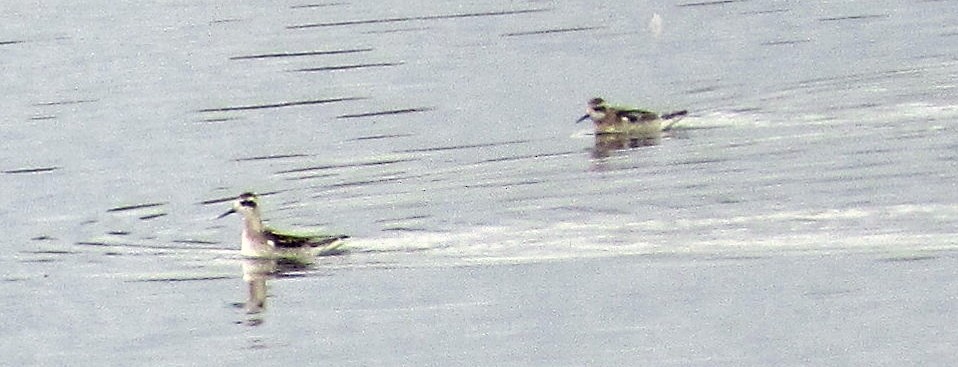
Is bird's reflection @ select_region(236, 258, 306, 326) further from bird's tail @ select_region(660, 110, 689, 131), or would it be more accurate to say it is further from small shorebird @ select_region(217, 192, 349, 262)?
bird's tail @ select_region(660, 110, 689, 131)

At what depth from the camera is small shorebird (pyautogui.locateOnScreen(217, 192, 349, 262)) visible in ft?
79.6

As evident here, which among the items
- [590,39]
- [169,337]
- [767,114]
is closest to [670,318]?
[169,337]

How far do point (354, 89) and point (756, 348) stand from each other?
12833 mm

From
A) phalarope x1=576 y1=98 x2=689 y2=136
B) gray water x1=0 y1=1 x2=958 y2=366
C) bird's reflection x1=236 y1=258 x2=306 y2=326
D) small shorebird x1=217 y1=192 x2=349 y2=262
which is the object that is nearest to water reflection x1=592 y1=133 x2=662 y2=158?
phalarope x1=576 y1=98 x2=689 y2=136

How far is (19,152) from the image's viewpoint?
98.0 feet

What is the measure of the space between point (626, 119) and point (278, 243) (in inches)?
254

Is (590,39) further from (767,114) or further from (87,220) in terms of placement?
(87,220)

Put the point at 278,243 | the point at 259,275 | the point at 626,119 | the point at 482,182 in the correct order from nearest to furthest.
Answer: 1. the point at 259,275
2. the point at 278,243
3. the point at 482,182
4. the point at 626,119

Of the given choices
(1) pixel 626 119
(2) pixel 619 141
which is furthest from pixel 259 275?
(1) pixel 626 119

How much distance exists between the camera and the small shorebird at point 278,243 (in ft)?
79.6

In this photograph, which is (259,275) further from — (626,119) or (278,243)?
(626,119)

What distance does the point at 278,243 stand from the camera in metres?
24.4

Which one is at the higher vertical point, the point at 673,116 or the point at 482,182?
the point at 673,116

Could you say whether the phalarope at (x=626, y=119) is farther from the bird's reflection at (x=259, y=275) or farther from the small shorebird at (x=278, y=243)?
the bird's reflection at (x=259, y=275)
